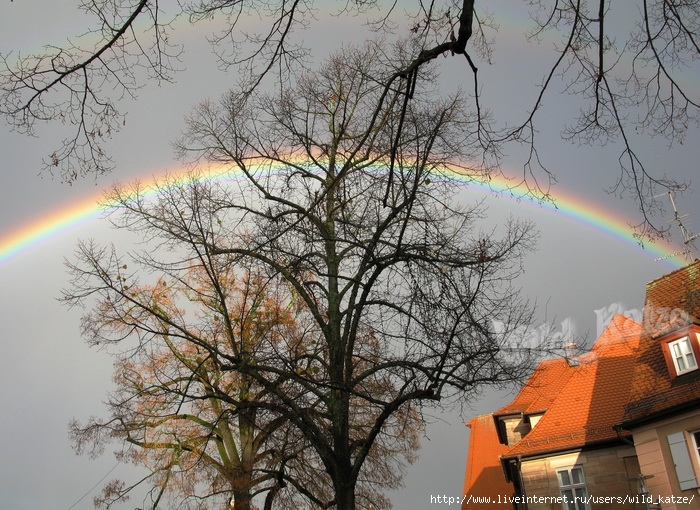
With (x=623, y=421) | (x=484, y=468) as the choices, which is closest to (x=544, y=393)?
(x=623, y=421)

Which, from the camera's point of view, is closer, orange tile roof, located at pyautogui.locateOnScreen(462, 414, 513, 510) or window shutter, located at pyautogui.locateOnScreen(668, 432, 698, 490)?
window shutter, located at pyautogui.locateOnScreen(668, 432, 698, 490)

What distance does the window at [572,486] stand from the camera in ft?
59.2

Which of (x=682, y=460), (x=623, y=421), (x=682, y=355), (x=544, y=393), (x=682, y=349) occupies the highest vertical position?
(x=544, y=393)

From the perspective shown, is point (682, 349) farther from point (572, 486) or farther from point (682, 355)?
point (572, 486)

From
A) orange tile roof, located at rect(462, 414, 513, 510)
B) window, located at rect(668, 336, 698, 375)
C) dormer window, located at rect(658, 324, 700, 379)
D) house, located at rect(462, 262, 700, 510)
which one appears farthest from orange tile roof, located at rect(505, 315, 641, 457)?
orange tile roof, located at rect(462, 414, 513, 510)

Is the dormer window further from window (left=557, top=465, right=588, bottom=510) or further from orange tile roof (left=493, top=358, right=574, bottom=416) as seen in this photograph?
orange tile roof (left=493, top=358, right=574, bottom=416)

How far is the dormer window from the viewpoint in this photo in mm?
14539

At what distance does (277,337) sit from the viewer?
10.2 m

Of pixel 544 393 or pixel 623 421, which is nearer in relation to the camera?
pixel 623 421

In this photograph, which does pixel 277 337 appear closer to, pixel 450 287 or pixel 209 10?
pixel 450 287

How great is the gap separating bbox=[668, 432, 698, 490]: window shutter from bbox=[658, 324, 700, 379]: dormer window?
1.50 m

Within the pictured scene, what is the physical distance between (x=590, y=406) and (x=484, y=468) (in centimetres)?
1191

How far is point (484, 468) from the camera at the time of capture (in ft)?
97.6

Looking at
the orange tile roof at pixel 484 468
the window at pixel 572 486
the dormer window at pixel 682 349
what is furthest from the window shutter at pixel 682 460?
the orange tile roof at pixel 484 468
